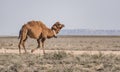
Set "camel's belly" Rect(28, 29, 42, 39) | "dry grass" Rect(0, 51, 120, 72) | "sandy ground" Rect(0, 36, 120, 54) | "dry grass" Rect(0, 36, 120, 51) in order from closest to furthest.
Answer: "dry grass" Rect(0, 51, 120, 72) → "camel's belly" Rect(28, 29, 42, 39) → "sandy ground" Rect(0, 36, 120, 54) → "dry grass" Rect(0, 36, 120, 51)

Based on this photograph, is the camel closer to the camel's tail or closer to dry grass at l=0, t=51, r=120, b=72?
the camel's tail

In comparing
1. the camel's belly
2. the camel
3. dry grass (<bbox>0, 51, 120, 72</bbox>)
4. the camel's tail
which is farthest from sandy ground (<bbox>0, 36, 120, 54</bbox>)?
dry grass (<bbox>0, 51, 120, 72</bbox>)

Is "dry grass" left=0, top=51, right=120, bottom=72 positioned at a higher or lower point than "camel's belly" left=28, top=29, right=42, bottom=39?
lower

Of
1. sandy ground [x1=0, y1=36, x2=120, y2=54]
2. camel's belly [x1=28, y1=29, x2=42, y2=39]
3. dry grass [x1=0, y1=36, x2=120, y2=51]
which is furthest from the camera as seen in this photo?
dry grass [x1=0, y1=36, x2=120, y2=51]

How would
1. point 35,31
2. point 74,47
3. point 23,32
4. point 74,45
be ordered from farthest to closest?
point 74,45 → point 74,47 → point 23,32 → point 35,31

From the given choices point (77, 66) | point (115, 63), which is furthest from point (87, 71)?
point (115, 63)

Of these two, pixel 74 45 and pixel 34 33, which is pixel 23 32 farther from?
pixel 74 45

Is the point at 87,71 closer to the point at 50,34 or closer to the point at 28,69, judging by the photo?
the point at 28,69

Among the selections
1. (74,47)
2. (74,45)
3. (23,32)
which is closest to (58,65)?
(23,32)

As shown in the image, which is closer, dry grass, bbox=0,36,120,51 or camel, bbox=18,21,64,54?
camel, bbox=18,21,64,54

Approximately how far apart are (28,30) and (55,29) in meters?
2.12

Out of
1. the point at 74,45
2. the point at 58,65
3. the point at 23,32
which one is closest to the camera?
the point at 58,65

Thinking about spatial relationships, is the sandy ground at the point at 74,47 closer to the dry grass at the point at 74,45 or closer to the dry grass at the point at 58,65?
the dry grass at the point at 74,45

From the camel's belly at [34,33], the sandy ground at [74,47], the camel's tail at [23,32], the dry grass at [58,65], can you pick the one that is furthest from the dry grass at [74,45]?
the dry grass at [58,65]
